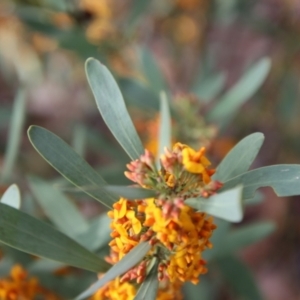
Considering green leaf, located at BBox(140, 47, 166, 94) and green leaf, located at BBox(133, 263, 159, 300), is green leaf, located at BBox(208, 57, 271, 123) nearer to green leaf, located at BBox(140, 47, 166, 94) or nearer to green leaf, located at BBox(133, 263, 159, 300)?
green leaf, located at BBox(140, 47, 166, 94)

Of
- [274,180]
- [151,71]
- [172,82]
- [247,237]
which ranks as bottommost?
[247,237]

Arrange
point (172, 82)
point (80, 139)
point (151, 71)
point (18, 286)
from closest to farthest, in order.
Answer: point (18, 286) < point (151, 71) < point (80, 139) < point (172, 82)

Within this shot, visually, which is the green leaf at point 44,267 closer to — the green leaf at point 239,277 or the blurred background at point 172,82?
the blurred background at point 172,82

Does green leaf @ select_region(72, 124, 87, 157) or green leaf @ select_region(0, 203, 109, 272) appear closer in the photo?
green leaf @ select_region(0, 203, 109, 272)

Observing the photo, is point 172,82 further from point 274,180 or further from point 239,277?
point 274,180

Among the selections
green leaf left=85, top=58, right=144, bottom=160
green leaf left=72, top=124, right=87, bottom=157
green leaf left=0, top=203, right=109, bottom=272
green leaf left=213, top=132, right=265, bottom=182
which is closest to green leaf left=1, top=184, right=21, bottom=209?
green leaf left=0, top=203, right=109, bottom=272

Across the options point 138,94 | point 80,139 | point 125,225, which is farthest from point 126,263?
point 80,139

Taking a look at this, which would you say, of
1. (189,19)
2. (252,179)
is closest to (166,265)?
(252,179)

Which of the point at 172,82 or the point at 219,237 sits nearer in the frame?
the point at 219,237
